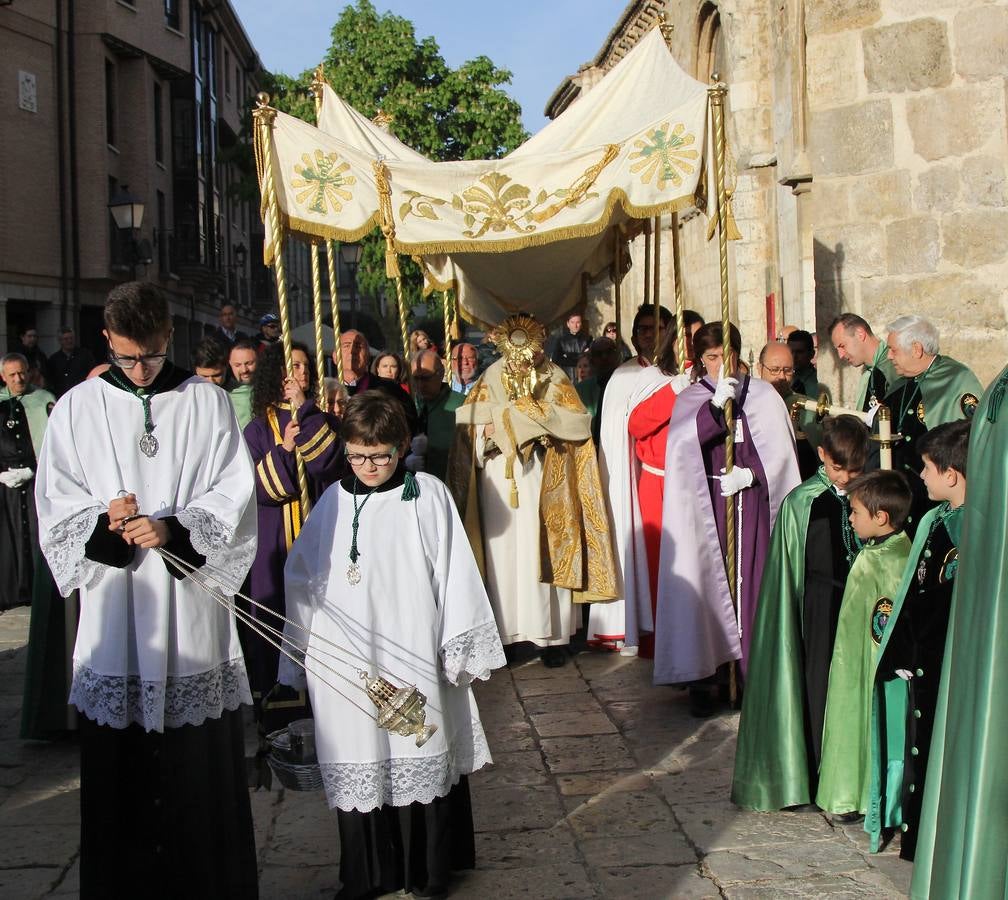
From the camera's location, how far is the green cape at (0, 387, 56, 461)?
852 centimetres

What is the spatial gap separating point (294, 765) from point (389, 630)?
20.2 inches

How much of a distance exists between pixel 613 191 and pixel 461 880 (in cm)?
387

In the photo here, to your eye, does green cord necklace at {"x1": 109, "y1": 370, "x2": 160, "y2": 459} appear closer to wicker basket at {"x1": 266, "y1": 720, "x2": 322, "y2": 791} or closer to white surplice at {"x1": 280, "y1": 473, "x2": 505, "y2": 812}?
white surplice at {"x1": 280, "y1": 473, "x2": 505, "y2": 812}

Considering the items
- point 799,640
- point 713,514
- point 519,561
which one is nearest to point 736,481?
point 713,514

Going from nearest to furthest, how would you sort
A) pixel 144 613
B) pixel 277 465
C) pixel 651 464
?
pixel 144 613
pixel 277 465
pixel 651 464

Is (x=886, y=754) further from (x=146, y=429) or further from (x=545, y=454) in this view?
(x=545, y=454)

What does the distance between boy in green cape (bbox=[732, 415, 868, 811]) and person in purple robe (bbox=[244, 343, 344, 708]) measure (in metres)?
2.32

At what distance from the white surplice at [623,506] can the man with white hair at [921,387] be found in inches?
72.3

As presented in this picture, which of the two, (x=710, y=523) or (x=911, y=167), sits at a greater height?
(x=911, y=167)

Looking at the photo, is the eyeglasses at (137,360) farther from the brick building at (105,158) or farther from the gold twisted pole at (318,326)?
the brick building at (105,158)

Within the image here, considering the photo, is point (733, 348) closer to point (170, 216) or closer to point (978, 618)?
point (978, 618)

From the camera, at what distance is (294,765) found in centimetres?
413

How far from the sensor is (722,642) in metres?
6.59

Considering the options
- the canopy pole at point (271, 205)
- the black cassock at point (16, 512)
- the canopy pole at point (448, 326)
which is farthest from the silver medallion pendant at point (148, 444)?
the canopy pole at point (448, 326)
